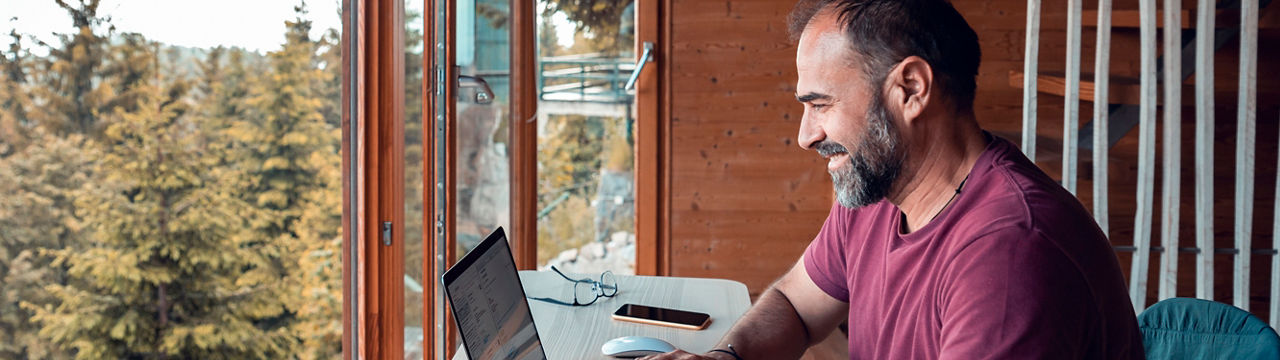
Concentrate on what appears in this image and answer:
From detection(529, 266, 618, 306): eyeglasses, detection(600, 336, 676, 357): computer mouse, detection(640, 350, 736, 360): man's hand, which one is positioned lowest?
detection(600, 336, 676, 357): computer mouse

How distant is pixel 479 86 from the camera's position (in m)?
2.79

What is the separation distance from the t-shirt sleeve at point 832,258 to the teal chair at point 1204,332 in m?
0.45

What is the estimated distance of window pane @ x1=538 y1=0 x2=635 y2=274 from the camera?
13.6 feet

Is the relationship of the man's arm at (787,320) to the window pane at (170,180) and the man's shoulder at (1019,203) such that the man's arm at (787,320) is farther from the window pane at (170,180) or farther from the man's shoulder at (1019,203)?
the window pane at (170,180)

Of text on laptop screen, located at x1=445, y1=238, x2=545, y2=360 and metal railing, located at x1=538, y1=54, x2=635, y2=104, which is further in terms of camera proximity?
metal railing, located at x1=538, y1=54, x2=635, y2=104

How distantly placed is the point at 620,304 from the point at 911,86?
795 mm

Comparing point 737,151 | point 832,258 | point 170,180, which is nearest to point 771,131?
point 737,151

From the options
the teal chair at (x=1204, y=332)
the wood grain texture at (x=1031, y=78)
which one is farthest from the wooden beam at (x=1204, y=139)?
the teal chair at (x=1204, y=332)

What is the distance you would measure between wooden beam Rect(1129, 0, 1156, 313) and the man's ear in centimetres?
198

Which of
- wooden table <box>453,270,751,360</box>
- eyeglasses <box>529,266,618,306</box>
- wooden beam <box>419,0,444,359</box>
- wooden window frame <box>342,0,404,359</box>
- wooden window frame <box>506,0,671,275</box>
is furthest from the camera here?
wooden window frame <box>506,0,671,275</box>

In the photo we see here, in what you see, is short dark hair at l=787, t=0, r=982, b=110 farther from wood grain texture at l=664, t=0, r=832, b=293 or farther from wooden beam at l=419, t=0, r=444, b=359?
wood grain texture at l=664, t=0, r=832, b=293

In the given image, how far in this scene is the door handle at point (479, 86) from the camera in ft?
8.64

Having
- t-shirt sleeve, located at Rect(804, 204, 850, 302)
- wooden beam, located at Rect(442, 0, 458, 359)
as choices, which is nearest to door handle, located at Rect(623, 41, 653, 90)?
wooden beam, located at Rect(442, 0, 458, 359)

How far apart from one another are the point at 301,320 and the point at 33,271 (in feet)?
6.31
